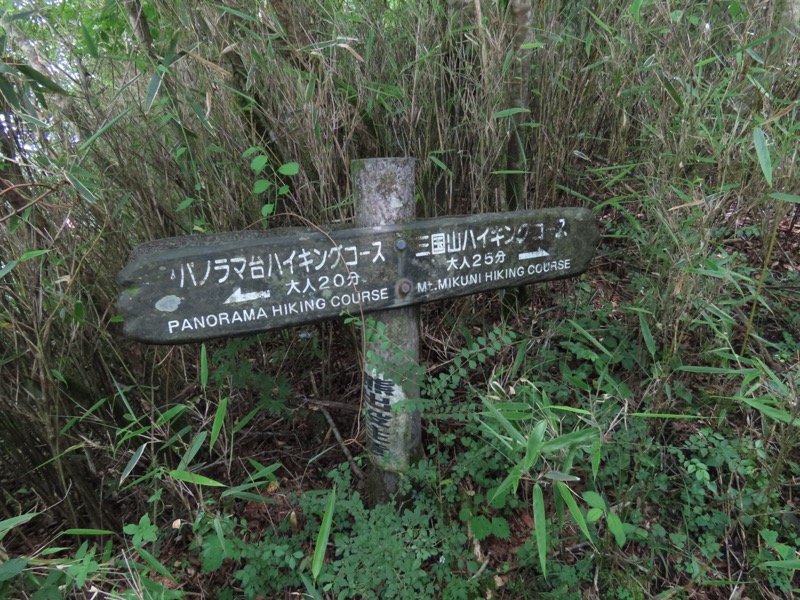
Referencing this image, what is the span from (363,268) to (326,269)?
0.12 metres

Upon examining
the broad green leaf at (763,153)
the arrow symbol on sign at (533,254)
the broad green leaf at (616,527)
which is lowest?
the broad green leaf at (616,527)

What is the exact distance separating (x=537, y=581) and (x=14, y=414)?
189 centimetres

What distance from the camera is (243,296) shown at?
4.23 ft

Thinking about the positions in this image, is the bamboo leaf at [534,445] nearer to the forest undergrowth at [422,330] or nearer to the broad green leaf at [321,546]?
the forest undergrowth at [422,330]

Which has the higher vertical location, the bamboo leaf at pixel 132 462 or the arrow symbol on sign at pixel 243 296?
the arrow symbol on sign at pixel 243 296

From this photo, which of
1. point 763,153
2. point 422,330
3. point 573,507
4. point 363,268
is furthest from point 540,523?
point 763,153

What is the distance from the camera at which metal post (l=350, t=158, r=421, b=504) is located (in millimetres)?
1436

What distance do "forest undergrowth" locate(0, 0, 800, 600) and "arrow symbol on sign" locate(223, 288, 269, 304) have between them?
0.32m

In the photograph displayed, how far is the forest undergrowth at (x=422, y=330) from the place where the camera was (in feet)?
4.85

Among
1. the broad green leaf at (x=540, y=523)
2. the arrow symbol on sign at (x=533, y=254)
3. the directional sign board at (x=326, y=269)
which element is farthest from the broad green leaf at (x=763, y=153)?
the broad green leaf at (x=540, y=523)

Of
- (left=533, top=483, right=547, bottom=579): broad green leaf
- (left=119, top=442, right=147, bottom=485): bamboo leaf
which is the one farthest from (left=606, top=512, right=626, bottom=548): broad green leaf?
(left=119, top=442, right=147, bottom=485): bamboo leaf

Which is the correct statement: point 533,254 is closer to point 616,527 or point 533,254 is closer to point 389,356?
point 389,356

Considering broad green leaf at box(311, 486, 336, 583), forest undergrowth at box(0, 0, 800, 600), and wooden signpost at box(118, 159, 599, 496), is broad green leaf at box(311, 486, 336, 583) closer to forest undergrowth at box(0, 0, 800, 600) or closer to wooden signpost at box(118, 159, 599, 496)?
forest undergrowth at box(0, 0, 800, 600)

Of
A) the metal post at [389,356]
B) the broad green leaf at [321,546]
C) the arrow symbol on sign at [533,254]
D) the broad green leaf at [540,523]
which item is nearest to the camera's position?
the broad green leaf at [540,523]
